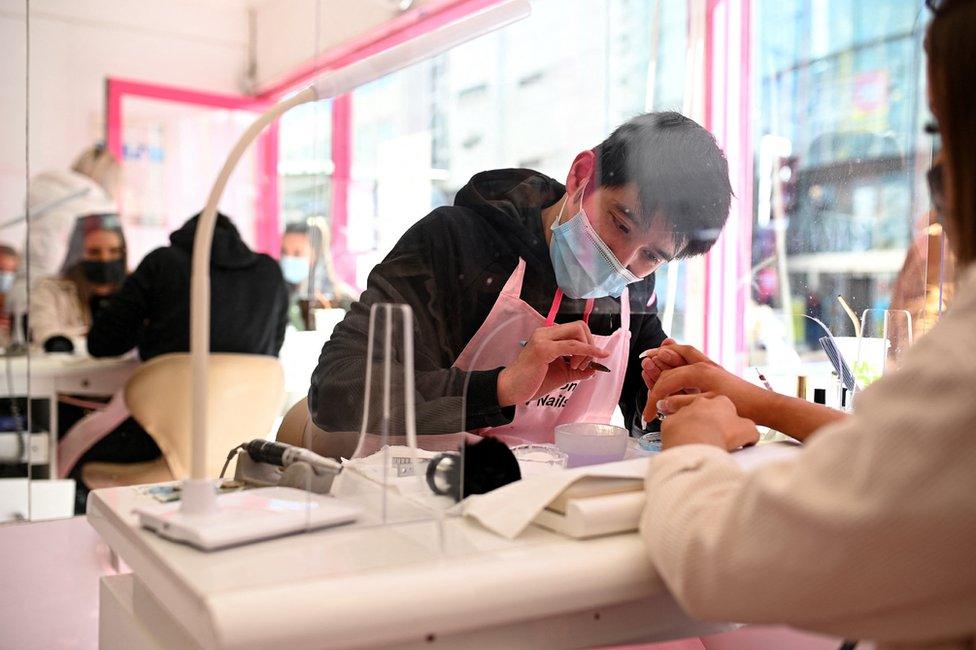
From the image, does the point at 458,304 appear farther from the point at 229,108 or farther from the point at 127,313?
the point at 229,108

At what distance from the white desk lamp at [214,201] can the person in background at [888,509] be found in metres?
0.43

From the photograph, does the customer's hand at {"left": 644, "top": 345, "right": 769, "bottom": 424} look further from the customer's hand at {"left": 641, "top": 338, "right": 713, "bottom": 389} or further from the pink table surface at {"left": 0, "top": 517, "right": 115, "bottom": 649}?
the pink table surface at {"left": 0, "top": 517, "right": 115, "bottom": 649}

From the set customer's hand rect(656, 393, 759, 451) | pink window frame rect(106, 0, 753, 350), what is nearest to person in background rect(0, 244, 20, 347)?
pink window frame rect(106, 0, 753, 350)

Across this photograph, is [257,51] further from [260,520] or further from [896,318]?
[260,520]

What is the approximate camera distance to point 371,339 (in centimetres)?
92

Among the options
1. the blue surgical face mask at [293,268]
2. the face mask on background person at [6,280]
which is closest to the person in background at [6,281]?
the face mask on background person at [6,280]

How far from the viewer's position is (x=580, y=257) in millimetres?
1292

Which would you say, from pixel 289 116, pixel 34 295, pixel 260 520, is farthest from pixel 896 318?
pixel 34 295

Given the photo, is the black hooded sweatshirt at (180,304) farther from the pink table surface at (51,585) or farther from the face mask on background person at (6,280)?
the pink table surface at (51,585)

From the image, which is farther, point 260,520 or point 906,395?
point 260,520

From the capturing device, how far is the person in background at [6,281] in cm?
301

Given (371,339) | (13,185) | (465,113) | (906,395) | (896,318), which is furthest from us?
(13,185)

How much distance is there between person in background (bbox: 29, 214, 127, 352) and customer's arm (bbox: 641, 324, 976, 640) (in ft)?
9.55

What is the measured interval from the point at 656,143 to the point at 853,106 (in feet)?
1.42
